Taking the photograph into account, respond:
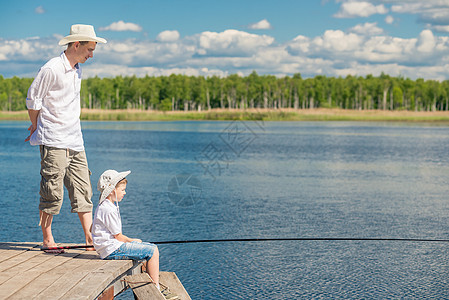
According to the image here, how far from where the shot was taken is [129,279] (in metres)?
4.20

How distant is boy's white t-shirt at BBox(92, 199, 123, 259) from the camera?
4129mm

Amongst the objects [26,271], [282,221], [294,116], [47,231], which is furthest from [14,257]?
[294,116]

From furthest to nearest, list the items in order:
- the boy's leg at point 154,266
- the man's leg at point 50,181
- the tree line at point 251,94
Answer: the tree line at point 251,94 → the man's leg at point 50,181 → the boy's leg at point 154,266

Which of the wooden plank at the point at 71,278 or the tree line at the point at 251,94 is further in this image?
the tree line at the point at 251,94

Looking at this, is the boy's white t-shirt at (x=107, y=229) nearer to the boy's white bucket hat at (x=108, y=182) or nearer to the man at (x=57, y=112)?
the boy's white bucket hat at (x=108, y=182)

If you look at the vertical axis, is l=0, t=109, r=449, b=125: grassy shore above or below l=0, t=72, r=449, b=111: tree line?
below

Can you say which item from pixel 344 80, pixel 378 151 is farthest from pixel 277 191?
pixel 344 80

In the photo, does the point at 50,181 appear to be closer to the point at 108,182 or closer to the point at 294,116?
the point at 108,182

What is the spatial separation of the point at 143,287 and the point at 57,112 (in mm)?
1561

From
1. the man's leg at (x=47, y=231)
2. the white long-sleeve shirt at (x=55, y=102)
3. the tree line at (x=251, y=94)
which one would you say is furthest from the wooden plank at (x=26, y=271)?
the tree line at (x=251, y=94)

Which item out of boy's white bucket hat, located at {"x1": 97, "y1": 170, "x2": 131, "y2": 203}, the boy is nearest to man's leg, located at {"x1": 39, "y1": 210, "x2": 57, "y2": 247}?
the boy

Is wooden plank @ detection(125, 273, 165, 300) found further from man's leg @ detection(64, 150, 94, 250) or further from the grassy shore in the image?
the grassy shore

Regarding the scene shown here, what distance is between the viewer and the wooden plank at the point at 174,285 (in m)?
4.51

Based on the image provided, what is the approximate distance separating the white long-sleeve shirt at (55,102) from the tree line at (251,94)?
96.4m
